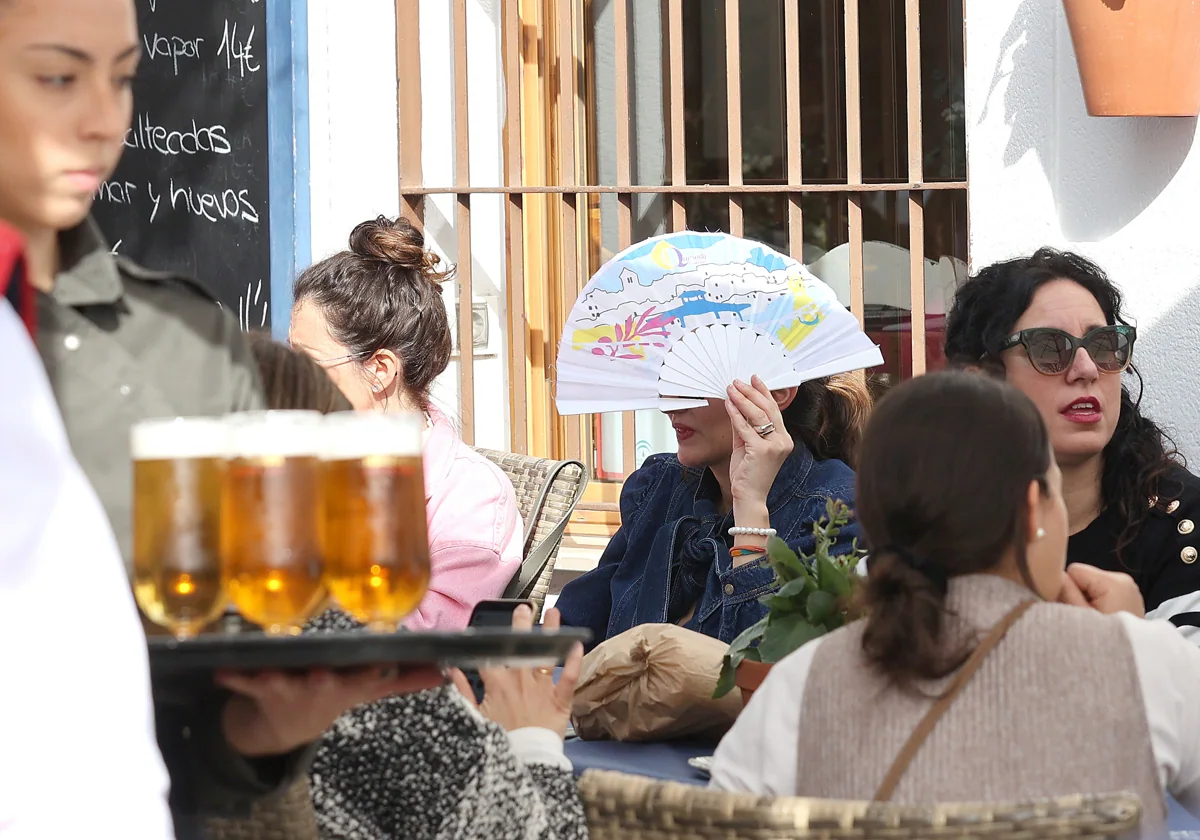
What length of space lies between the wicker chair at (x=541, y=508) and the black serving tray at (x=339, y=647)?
2243 millimetres

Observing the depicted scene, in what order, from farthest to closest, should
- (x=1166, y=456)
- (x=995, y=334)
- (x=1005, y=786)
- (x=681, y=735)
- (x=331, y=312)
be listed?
(x=331, y=312)
(x=995, y=334)
(x=1166, y=456)
(x=681, y=735)
(x=1005, y=786)

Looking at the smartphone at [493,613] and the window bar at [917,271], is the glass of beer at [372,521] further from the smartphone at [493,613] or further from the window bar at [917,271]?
the window bar at [917,271]

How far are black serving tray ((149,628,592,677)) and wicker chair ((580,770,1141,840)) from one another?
0.36 meters

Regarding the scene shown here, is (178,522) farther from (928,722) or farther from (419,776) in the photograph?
(928,722)

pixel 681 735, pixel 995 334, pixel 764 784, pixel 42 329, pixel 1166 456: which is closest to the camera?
pixel 42 329

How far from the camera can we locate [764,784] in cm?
172

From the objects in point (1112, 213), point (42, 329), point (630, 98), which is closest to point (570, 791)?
point (42, 329)

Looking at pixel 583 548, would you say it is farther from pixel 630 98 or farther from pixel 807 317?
pixel 807 317

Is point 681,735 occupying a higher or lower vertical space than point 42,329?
lower

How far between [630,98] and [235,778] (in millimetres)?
3633

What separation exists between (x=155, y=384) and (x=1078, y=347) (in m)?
1.92

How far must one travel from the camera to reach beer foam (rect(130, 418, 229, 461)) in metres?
1.17

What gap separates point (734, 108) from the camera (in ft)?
14.6

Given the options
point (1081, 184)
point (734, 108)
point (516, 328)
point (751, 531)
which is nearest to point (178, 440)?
point (751, 531)
